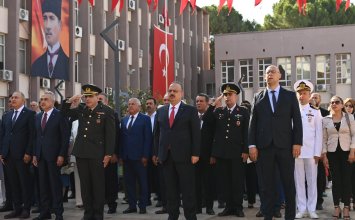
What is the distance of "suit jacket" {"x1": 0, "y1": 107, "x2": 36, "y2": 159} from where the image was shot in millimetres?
11055

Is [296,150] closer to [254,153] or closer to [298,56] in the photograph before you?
[254,153]

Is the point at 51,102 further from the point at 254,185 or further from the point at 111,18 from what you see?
the point at 111,18

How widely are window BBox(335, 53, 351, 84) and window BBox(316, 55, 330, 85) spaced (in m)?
0.74

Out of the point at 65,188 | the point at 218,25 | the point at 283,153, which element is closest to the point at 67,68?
the point at 65,188

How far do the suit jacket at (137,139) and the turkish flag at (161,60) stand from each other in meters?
34.2

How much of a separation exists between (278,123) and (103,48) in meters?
31.3

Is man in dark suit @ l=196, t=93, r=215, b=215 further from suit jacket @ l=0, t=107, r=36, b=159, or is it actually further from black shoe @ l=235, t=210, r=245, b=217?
suit jacket @ l=0, t=107, r=36, b=159

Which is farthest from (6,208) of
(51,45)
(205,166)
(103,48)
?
(103,48)

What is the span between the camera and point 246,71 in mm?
55406

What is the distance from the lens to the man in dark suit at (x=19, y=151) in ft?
36.3

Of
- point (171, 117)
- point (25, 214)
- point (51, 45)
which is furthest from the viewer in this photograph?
point (51, 45)

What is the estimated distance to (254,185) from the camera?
1248 cm

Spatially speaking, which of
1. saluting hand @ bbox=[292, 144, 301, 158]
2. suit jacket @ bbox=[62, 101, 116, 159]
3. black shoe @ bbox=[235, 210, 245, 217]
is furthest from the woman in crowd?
suit jacket @ bbox=[62, 101, 116, 159]

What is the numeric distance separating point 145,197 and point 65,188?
95.4 inches
